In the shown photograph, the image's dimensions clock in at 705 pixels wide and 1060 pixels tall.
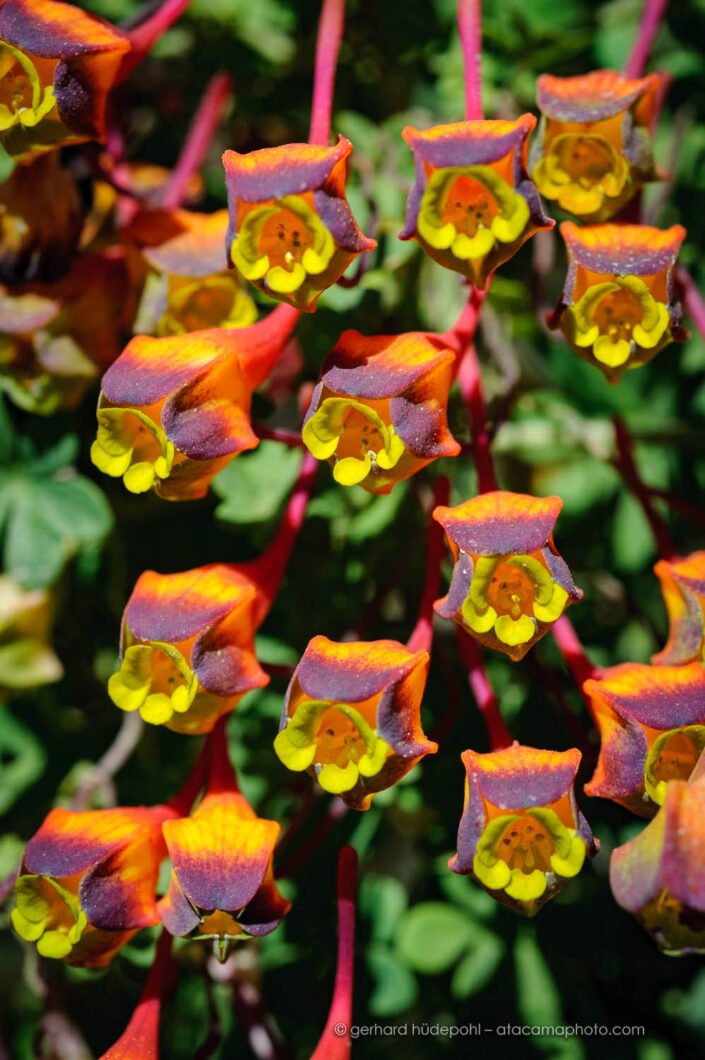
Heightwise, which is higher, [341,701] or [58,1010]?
[341,701]

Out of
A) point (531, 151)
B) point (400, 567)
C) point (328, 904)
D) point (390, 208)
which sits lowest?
point (328, 904)

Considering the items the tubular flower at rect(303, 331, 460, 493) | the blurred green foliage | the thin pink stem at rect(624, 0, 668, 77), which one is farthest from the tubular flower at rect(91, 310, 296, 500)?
the thin pink stem at rect(624, 0, 668, 77)

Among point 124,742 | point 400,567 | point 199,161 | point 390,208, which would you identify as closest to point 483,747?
point 400,567

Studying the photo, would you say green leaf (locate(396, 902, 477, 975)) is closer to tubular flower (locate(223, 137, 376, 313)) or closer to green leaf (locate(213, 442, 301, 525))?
green leaf (locate(213, 442, 301, 525))

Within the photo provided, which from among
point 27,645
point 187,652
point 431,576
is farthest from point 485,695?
point 27,645

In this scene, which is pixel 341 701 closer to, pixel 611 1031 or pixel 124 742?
pixel 124 742

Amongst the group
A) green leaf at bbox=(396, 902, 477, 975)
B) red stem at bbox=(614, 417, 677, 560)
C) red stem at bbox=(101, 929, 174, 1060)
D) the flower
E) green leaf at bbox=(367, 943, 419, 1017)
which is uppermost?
red stem at bbox=(614, 417, 677, 560)

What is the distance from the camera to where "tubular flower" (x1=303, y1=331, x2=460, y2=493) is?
2.17ft

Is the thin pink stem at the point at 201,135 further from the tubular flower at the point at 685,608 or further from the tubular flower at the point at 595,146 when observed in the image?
the tubular flower at the point at 685,608

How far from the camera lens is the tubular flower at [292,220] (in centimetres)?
66

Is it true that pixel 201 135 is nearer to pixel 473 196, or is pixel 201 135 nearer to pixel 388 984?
pixel 473 196

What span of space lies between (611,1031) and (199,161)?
0.81m

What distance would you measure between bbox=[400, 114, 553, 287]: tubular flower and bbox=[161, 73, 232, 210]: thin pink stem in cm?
34

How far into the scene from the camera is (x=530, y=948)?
1.02m
